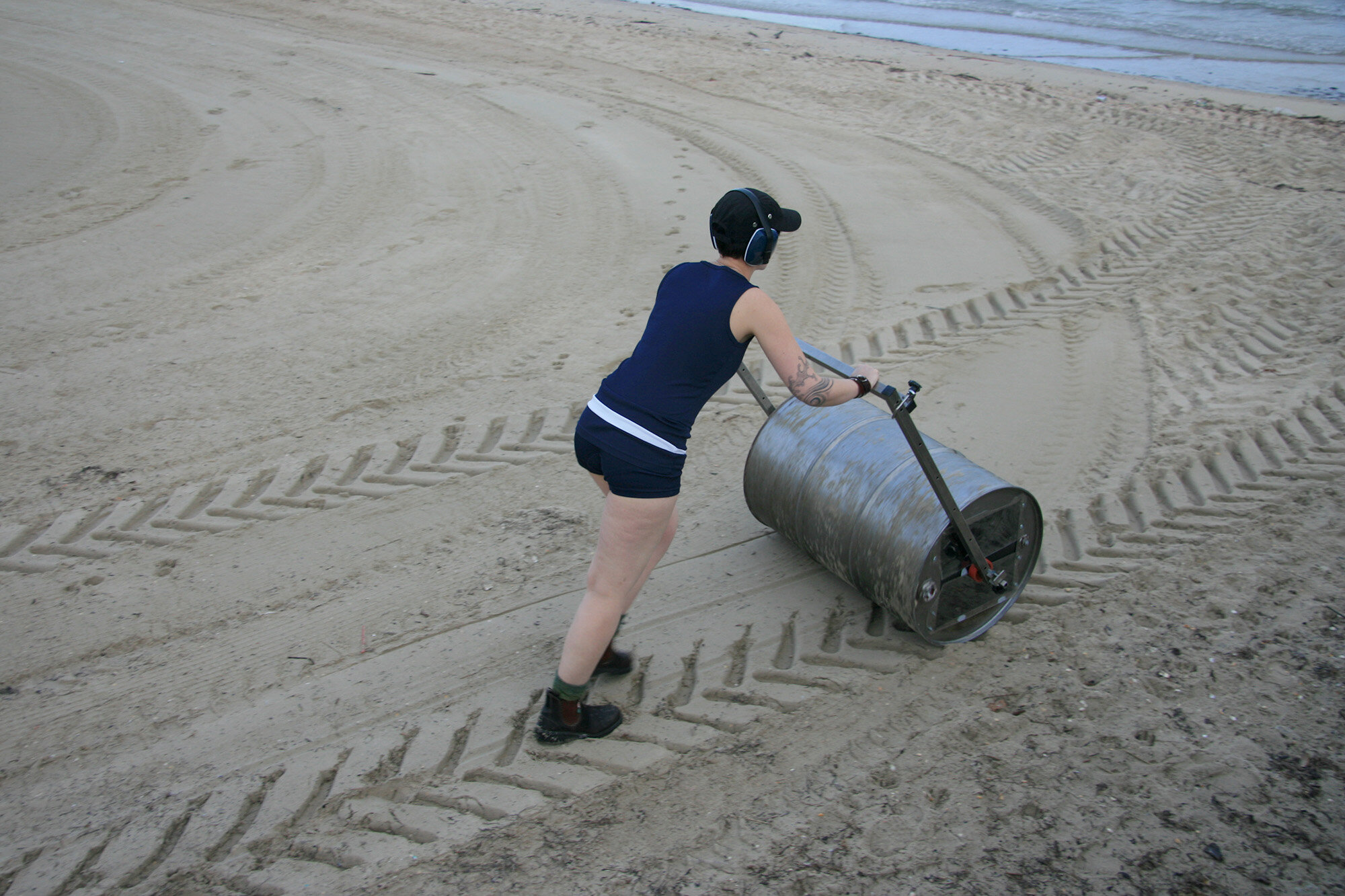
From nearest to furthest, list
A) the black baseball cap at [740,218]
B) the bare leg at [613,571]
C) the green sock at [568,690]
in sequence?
the black baseball cap at [740,218]
the bare leg at [613,571]
the green sock at [568,690]

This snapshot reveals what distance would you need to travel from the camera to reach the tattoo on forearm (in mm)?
2742

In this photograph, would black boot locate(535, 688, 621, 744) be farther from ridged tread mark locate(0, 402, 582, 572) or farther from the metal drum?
ridged tread mark locate(0, 402, 582, 572)

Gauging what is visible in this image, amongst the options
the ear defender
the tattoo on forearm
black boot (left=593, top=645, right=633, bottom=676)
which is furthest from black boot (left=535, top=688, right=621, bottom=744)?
the ear defender

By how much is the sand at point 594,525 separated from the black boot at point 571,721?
0.33 ft

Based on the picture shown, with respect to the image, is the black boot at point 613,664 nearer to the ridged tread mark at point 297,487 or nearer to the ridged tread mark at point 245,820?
the ridged tread mark at point 245,820

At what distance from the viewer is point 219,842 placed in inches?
112

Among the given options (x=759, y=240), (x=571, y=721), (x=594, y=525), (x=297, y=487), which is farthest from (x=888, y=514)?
(x=297, y=487)

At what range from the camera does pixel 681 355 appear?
2729 millimetres

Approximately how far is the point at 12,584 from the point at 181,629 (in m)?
0.89

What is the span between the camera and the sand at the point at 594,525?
9.46 feet

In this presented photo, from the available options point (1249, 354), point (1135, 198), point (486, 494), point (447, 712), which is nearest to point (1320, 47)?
point (1135, 198)

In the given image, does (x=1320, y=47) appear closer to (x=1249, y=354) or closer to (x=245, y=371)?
(x=1249, y=354)

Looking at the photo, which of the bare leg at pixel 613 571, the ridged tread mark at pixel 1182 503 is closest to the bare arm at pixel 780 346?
the bare leg at pixel 613 571

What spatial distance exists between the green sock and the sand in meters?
0.25
